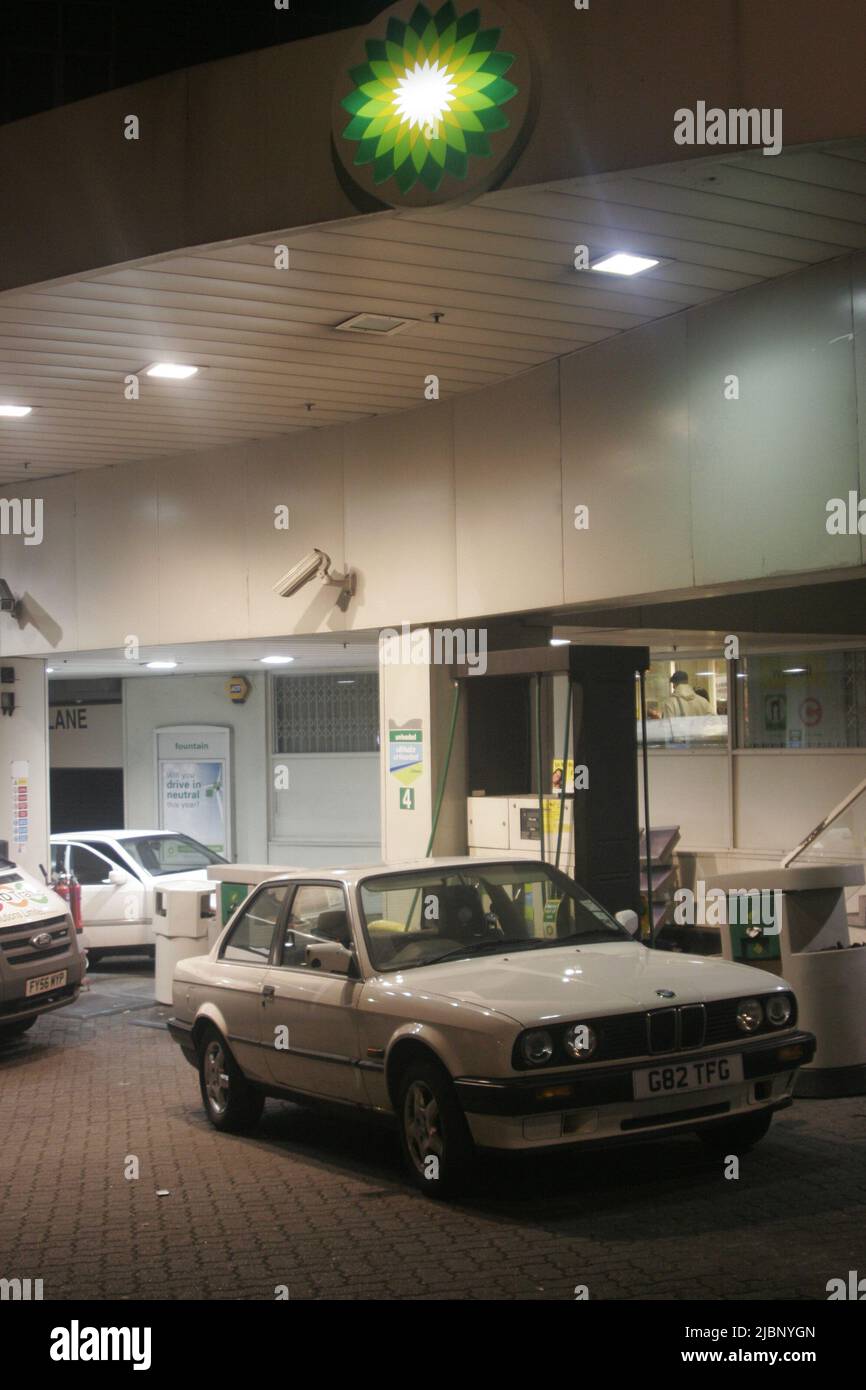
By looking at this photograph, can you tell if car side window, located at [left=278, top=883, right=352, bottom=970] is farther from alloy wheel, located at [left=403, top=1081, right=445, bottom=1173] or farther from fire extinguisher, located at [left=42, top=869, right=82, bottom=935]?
fire extinguisher, located at [left=42, top=869, right=82, bottom=935]

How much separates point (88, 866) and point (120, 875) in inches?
17.8

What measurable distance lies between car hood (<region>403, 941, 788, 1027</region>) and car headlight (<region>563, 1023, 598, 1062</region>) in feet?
0.19

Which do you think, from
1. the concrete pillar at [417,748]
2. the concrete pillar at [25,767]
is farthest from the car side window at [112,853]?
the concrete pillar at [417,748]

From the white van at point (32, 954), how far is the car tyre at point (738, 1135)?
6.00 meters

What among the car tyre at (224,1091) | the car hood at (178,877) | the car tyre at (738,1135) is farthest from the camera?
the car hood at (178,877)

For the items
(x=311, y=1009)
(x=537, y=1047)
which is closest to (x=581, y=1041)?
(x=537, y=1047)

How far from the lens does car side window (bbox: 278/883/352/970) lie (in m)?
7.59

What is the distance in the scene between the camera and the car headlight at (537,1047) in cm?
609

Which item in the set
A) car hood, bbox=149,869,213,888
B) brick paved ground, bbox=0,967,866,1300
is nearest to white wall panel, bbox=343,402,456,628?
brick paved ground, bbox=0,967,866,1300

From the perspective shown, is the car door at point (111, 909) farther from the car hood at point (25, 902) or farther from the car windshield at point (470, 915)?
the car windshield at point (470, 915)

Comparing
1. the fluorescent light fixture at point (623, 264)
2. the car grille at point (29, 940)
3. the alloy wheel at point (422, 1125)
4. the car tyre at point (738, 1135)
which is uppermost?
the fluorescent light fixture at point (623, 264)

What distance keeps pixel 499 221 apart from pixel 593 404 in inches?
98.5

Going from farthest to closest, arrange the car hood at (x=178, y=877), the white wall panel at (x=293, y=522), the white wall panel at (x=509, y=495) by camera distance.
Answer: the car hood at (x=178, y=877)
the white wall panel at (x=293, y=522)
the white wall panel at (x=509, y=495)

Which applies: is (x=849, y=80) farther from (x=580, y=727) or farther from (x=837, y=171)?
(x=580, y=727)
